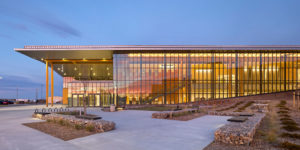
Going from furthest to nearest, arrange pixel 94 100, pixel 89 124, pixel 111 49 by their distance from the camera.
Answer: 1. pixel 94 100
2. pixel 111 49
3. pixel 89 124

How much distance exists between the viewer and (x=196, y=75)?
3759 cm

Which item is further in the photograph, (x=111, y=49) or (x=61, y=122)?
(x=111, y=49)

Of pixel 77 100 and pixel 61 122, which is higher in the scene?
pixel 61 122

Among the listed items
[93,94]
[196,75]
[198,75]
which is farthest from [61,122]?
[198,75]

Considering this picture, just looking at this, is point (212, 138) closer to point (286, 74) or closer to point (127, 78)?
point (127, 78)

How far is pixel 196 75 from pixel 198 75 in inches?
17.7

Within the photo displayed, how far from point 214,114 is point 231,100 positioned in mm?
17149

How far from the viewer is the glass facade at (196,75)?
1442 inches

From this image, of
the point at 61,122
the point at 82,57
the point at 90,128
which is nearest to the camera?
the point at 90,128

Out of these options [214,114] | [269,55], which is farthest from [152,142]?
[269,55]

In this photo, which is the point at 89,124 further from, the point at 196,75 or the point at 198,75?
the point at 198,75

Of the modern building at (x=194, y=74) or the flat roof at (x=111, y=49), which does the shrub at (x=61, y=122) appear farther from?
the modern building at (x=194, y=74)

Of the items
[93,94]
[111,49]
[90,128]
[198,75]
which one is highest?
[111,49]

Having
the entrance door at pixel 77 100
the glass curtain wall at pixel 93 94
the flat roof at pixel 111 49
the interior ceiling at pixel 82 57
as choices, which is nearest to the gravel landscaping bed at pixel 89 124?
the flat roof at pixel 111 49
